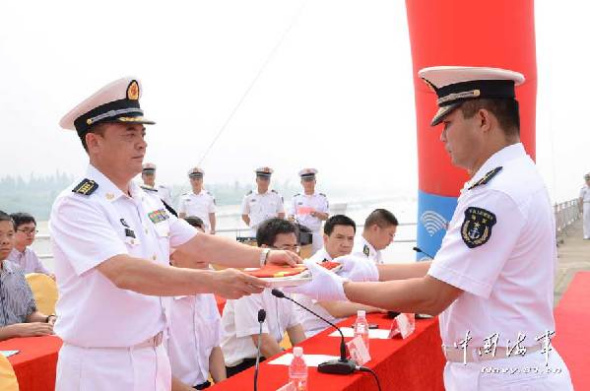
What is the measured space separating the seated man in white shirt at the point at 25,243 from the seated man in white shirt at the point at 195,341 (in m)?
2.55

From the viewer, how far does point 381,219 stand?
13.0 ft

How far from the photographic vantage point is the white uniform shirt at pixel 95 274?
161 centimetres

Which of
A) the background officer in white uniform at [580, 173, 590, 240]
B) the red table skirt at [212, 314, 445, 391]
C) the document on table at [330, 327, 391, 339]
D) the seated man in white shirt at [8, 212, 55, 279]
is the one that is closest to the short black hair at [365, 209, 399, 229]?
the red table skirt at [212, 314, 445, 391]

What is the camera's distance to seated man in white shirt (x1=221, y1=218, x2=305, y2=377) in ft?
9.45

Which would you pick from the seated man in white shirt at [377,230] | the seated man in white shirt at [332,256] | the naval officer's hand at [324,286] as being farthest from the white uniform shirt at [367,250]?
the naval officer's hand at [324,286]

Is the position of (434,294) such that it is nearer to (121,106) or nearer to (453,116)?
(453,116)

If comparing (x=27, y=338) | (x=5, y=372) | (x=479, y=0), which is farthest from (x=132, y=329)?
(x=479, y=0)

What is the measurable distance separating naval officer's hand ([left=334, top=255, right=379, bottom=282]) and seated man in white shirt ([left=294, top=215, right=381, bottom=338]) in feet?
4.14

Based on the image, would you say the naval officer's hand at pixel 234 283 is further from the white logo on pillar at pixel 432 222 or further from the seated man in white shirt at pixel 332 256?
the white logo on pillar at pixel 432 222

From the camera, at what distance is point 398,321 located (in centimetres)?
257

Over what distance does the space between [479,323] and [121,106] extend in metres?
1.15

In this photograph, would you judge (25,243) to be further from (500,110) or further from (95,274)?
(500,110)

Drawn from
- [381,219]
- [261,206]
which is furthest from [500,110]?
[261,206]

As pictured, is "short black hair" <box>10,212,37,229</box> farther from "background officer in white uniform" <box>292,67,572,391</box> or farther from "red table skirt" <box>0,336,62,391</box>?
"background officer in white uniform" <box>292,67,572,391</box>
